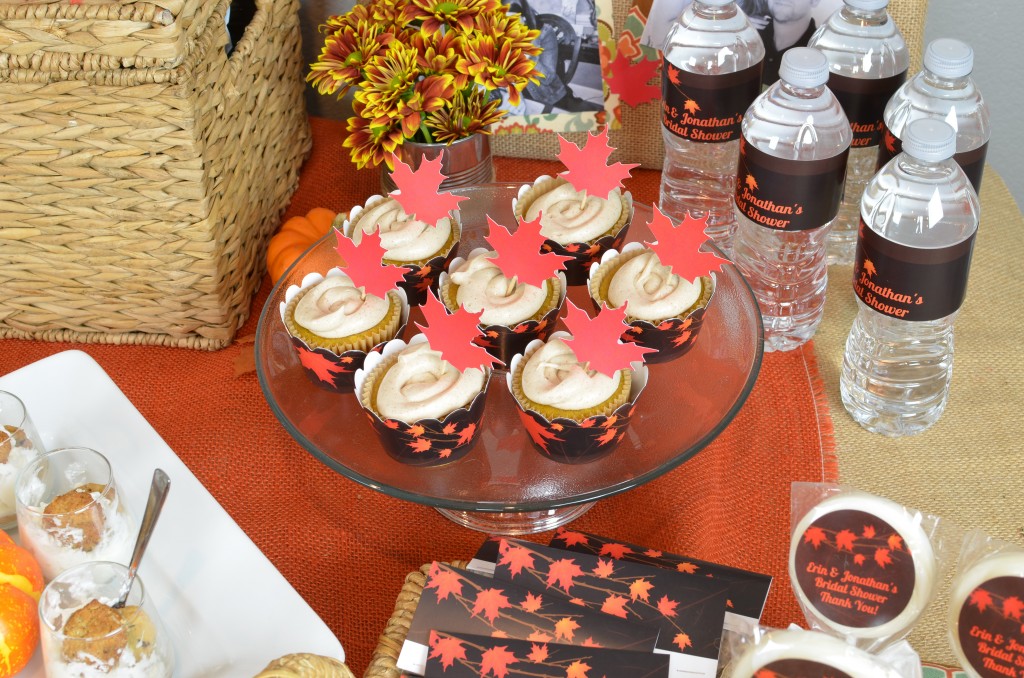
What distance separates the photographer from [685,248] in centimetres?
114

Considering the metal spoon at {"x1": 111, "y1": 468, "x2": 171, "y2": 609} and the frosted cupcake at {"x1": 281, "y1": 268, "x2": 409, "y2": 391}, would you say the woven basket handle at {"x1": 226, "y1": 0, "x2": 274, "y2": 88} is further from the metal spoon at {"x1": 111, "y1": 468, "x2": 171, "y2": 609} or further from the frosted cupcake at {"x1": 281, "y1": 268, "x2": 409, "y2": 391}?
the metal spoon at {"x1": 111, "y1": 468, "x2": 171, "y2": 609}

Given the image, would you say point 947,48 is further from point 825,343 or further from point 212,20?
point 212,20

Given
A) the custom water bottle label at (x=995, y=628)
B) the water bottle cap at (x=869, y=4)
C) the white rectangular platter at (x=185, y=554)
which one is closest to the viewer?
the custom water bottle label at (x=995, y=628)

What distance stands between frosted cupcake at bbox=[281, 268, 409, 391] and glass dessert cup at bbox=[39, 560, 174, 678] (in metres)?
0.31

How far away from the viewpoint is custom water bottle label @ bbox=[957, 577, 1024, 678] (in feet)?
2.50

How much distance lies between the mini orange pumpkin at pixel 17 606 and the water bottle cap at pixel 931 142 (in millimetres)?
967

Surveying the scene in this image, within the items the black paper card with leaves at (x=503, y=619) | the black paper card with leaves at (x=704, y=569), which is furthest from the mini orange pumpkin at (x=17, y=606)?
the black paper card with leaves at (x=704, y=569)

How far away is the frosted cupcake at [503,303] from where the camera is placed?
116cm

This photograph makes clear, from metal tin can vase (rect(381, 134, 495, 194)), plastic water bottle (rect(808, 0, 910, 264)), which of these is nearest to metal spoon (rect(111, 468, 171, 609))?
metal tin can vase (rect(381, 134, 495, 194))

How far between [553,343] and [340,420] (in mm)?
252

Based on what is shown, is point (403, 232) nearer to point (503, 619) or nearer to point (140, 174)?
point (140, 174)

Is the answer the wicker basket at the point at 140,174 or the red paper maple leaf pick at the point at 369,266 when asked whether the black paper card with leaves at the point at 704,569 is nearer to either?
the red paper maple leaf pick at the point at 369,266

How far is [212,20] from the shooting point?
4.00ft

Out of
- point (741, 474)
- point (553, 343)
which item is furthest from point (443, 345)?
point (741, 474)
